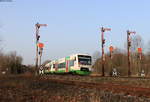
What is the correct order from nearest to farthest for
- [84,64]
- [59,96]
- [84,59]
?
[59,96], [84,64], [84,59]

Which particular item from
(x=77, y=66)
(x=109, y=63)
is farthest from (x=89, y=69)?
(x=109, y=63)

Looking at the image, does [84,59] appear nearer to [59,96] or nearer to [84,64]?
[84,64]

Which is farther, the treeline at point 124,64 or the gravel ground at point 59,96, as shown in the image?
the treeline at point 124,64

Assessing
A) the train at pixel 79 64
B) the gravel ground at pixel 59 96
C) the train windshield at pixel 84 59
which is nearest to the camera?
the gravel ground at pixel 59 96

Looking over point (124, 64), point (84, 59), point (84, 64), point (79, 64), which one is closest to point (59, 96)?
point (79, 64)

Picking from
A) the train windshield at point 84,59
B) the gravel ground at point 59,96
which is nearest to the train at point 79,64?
the train windshield at point 84,59

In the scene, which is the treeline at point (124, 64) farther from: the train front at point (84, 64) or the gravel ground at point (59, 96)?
the gravel ground at point (59, 96)

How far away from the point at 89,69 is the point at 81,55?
2260 millimetres

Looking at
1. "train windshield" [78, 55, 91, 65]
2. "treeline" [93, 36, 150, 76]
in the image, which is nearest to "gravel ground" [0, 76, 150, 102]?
"train windshield" [78, 55, 91, 65]

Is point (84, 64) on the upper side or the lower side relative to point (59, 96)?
upper

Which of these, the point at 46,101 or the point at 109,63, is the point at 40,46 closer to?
the point at 109,63

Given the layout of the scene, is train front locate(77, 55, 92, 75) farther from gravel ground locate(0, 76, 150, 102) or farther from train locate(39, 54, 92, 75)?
gravel ground locate(0, 76, 150, 102)

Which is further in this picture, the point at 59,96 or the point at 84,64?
the point at 84,64

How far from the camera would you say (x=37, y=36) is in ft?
166
